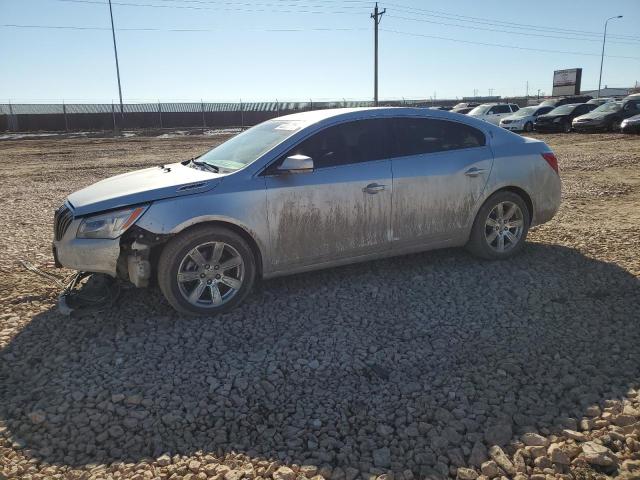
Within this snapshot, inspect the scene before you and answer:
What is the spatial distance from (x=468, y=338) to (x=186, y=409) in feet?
6.80

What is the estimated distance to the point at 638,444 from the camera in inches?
100

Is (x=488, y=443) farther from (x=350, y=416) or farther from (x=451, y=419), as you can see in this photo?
(x=350, y=416)

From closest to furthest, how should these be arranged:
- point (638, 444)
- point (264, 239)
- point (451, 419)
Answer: point (638, 444), point (451, 419), point (264, 239)

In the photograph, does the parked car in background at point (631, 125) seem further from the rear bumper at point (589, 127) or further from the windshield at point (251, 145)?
the windshield at point (251, 145)

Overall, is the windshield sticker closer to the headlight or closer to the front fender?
the front fender

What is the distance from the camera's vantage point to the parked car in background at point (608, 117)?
24016mm

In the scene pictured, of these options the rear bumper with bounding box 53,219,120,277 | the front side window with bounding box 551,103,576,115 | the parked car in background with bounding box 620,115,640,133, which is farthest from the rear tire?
the rear bumper with bounding box 53,219,120,277

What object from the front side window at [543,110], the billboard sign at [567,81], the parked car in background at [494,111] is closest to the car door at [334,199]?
the parked car in background at [494,111]

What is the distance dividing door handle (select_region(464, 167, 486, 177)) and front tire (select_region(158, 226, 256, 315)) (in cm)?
235

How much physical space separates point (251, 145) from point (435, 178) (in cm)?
183

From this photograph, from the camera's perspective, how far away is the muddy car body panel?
3947mm

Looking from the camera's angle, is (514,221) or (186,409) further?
(514,221)

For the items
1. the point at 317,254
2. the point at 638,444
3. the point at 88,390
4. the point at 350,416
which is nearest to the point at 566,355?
the point at 638,444

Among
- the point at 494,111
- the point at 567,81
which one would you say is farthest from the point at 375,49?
the point at 567,81
